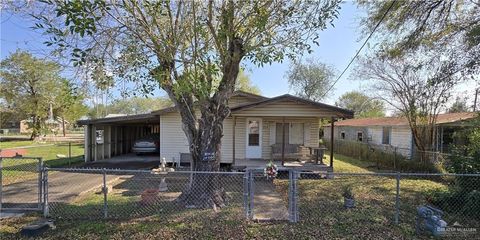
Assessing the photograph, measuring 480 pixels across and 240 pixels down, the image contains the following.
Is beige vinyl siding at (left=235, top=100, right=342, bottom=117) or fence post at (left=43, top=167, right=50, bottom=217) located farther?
beige vinyl siding at (left=235, top=100, right=342, bottom=117)

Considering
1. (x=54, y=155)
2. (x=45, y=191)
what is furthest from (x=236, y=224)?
(x=54, y=155)

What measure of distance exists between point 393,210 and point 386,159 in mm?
10803

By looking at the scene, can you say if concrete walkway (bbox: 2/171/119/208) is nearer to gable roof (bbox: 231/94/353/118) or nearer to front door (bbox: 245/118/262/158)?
front door (bbox: 245/118/262/158)

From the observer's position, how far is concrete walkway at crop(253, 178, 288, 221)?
667cm

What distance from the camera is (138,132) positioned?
966 inches

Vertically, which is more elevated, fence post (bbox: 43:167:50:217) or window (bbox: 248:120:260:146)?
window (bbox: 248:120:260:146)

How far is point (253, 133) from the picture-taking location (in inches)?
587

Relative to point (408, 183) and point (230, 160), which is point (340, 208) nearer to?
point (408, 183)

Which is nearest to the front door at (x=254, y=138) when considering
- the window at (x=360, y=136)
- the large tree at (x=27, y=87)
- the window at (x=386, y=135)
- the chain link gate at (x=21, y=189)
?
the chain link gate at (x=21, y=189)

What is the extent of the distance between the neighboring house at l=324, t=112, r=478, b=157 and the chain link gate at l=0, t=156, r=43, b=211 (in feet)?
46.6

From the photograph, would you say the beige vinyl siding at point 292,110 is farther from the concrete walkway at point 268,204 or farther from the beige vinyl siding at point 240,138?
the concrete walkway at point 268,204

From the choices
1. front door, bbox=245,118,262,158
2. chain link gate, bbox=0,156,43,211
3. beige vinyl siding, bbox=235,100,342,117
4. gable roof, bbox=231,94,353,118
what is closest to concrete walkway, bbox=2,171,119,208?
chain link gate, bbox=0,156,43,211

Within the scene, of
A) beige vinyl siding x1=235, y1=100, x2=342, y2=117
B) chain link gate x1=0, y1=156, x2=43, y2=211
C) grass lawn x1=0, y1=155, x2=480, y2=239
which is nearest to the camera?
grass lawn x1=0, y1=155, x2=480, y2=239

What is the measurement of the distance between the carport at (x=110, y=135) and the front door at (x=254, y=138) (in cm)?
481
